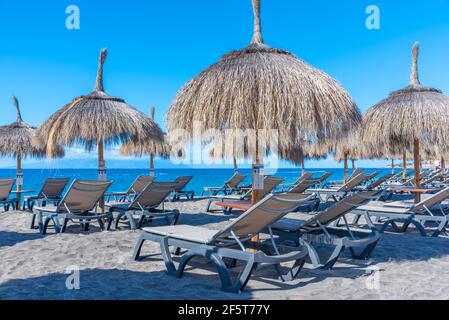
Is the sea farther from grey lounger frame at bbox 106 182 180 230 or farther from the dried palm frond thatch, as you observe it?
grey lounger frame at bbox 106 182 180 230

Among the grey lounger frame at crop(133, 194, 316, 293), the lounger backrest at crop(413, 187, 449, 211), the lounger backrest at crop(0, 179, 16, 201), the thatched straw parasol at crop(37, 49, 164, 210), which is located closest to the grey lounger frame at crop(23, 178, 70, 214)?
the lounger backrest at crop(0, 179, 16, 201)

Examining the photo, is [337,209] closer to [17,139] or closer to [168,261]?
[168,261]

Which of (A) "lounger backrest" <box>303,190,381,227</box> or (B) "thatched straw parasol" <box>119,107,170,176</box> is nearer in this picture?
(A) "lounger backrest" <box>303,190,381,227</box>

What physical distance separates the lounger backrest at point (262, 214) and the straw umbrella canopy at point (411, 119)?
14.5ft

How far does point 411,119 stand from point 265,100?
4321 mm

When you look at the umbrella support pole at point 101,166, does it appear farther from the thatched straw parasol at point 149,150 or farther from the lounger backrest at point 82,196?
the thatched straw parasol at point 149,150

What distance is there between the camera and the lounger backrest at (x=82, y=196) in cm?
526

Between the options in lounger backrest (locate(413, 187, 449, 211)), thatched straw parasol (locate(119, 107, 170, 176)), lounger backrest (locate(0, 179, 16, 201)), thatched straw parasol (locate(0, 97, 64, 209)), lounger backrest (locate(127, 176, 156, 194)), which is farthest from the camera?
thatched straw parasol (locate(119, 107, 170, 176))

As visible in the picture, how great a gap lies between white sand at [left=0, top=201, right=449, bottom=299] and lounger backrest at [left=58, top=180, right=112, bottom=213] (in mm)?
635

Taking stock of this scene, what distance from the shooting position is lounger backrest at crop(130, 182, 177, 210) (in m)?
5.58

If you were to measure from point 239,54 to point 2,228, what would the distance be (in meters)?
4.57
